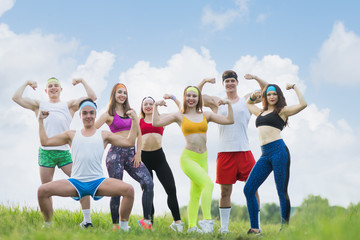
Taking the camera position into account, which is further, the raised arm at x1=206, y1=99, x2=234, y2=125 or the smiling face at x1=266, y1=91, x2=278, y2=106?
the raised arm at x1=206, y1=99, x2=234, y2=125

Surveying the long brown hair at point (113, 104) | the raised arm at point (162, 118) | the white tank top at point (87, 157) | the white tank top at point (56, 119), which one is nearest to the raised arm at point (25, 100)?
the white tank top at point (56, 119)

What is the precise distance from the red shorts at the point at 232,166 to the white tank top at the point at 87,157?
2.53m

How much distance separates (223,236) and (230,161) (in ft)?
5.02

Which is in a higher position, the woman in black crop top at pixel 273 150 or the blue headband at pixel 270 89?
the blue headband at pixel 270 89

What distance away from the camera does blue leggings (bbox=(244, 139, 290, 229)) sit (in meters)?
7.32

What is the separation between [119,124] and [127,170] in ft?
3.20

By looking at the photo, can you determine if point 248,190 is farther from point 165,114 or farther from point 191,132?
point 165,114

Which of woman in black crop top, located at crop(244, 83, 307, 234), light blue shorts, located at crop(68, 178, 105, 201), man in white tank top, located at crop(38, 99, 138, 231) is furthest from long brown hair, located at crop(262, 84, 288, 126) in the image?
light blue shorts, located at crop(68, 178, 105, 201)

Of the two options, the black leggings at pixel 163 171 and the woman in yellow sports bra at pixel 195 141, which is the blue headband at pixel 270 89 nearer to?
the woman in yellow sports bra at pixel 195 141

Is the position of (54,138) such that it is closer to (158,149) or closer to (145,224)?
(158,149)

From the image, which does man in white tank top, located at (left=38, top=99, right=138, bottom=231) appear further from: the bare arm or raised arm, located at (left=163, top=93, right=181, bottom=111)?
raised arm, located at (left=163, top=93, right=181, bottom=111)

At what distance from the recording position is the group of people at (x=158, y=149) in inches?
282

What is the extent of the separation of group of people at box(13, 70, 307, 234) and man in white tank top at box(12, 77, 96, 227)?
2cm

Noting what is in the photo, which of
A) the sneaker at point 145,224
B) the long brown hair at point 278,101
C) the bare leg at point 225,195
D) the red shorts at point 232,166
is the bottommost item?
the sneaker at point 145,224
